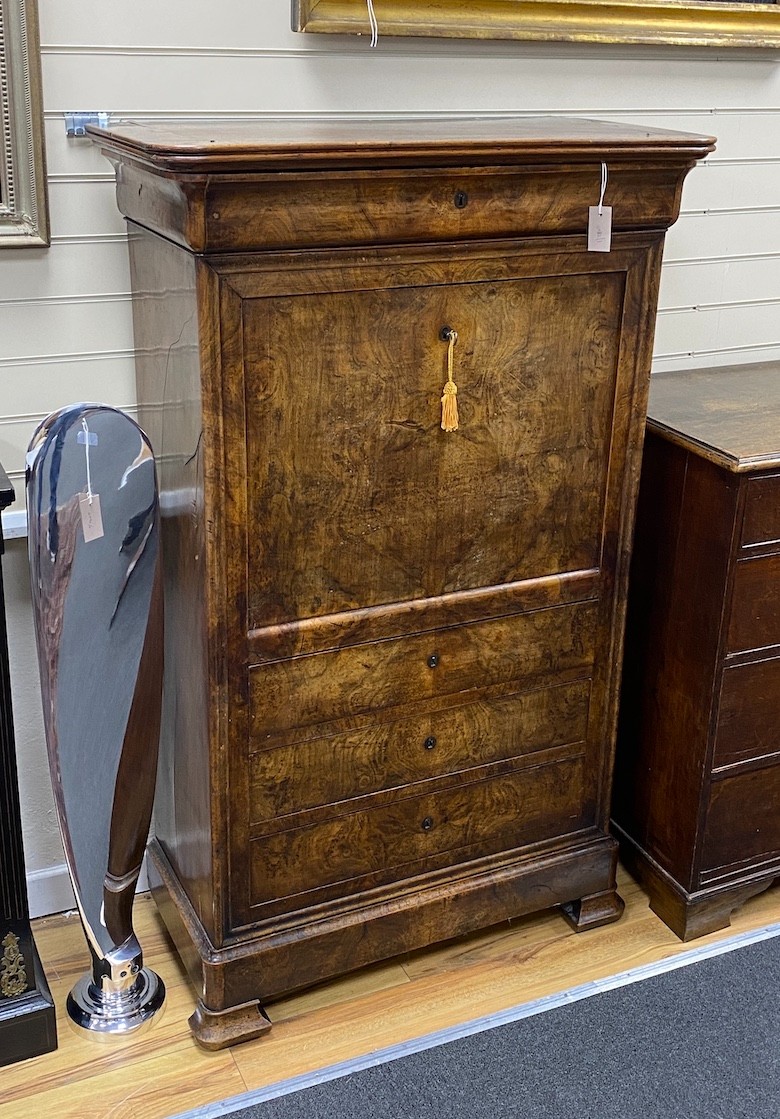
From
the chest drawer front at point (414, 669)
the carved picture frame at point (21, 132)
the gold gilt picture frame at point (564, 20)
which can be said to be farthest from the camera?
the gold gilt picture frame at point (564, 20)

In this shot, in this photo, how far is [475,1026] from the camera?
7.08ft

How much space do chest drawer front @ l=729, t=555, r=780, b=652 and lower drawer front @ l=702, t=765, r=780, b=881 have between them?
287mm

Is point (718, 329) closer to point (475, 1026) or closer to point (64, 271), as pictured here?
point (64, 271)

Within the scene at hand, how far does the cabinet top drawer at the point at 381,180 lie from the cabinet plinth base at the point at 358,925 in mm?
1180

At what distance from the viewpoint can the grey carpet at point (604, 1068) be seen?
1.98 meters

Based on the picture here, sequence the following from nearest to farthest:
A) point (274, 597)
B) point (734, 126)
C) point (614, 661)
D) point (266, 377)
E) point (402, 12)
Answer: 1. point (266, 377)
2. point (274, 597)
3. point (402, 12)
4. point (614, 661)
5. point (734, 126)

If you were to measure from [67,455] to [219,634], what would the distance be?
0.36 metres

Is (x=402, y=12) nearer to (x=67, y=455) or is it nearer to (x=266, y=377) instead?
(x=266, y=377)

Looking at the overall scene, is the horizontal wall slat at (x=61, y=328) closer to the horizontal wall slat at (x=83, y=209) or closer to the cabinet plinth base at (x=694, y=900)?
the horizontal wall slat at (x=83, y=209)

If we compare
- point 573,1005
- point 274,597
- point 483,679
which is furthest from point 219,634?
point 573,1005

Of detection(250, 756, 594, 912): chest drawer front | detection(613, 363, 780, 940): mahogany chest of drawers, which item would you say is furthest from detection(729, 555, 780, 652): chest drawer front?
detection(250, 756, 594, 912): chest drawer front

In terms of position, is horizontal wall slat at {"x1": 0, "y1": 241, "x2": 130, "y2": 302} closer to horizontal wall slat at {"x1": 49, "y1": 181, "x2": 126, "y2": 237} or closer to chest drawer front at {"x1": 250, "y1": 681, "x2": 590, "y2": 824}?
horizontal wall slat at {"x1": 49, "y1": 181, "x2": 126, "y2": 237}

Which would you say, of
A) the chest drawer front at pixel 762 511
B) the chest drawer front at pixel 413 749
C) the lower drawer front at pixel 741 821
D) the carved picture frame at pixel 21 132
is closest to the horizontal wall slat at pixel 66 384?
the carved picture frame at pixel 21 132

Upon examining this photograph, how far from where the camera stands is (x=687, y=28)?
2383 millimetres
